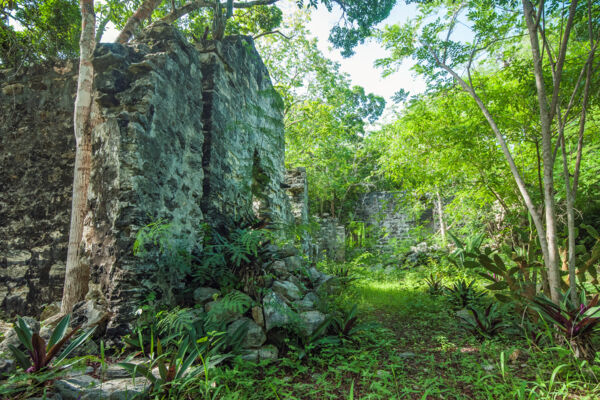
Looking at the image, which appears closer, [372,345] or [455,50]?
[372,345]

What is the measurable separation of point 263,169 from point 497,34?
11.8ft

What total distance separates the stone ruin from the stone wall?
0.4 inches

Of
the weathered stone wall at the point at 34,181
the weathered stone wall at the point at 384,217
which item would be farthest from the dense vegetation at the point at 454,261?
the weathered stone wall at the point at 384,217

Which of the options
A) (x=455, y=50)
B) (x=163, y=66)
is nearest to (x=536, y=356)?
(x=455, y=50)

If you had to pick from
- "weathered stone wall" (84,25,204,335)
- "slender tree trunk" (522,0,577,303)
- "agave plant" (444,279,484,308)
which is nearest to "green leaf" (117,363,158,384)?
"weathered stone wall" (84,25,204,335)

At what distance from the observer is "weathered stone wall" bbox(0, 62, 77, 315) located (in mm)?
3188

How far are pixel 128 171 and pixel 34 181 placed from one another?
5.38ft

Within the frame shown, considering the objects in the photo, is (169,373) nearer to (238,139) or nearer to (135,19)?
(238,139)

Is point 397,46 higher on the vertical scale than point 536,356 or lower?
higher

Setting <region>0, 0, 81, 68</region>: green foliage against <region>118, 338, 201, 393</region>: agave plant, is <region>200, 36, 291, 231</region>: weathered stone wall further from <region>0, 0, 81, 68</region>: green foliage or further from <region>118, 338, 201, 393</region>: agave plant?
<region>0, 0, 81, 68</region>: green foliage

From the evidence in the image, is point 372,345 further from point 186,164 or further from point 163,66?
point 163,66

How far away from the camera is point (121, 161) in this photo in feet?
8.47

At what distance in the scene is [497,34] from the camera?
3.55 metres

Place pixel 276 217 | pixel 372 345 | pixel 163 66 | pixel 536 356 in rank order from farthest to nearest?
pixel 276 217 → pixel 163 66 → pixel 372 345 → pixel 536 356
